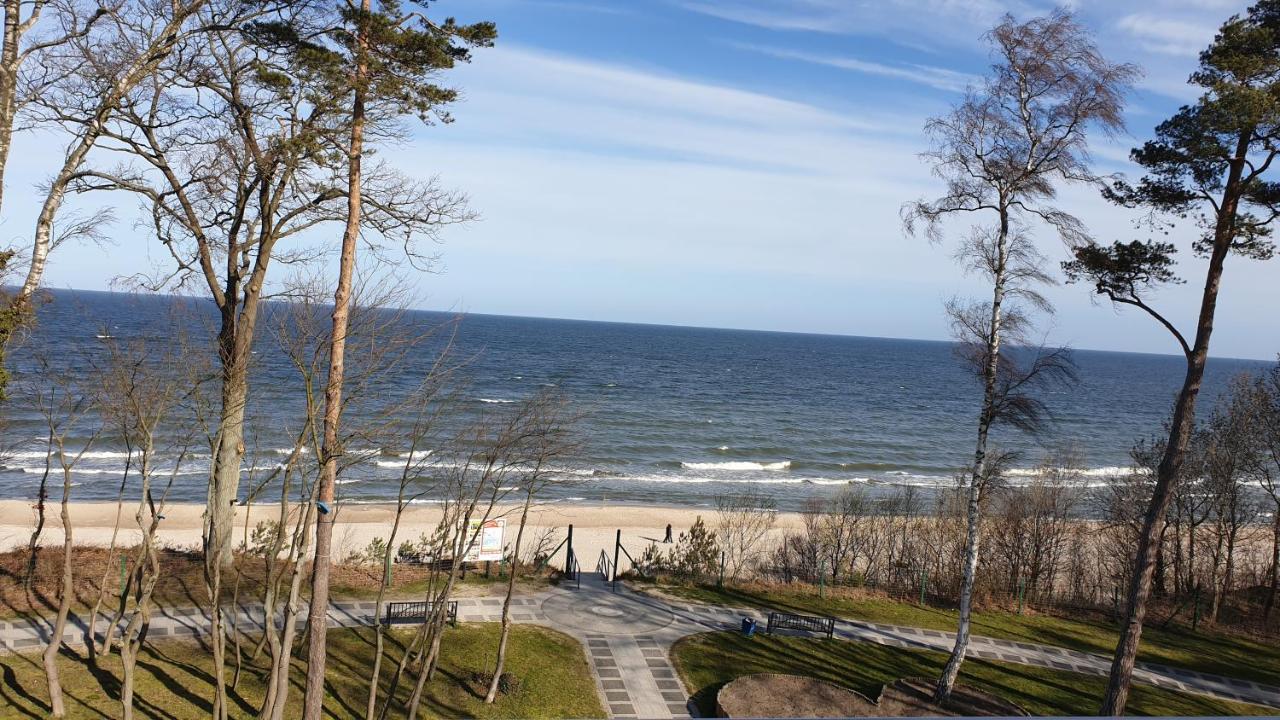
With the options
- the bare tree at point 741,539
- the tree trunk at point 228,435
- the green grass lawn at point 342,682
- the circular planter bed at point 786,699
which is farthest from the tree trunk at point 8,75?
the bare tree at point 741,539

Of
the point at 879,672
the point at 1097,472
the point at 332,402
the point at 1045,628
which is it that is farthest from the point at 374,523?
the point at 1097,472

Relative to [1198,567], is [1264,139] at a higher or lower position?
higher

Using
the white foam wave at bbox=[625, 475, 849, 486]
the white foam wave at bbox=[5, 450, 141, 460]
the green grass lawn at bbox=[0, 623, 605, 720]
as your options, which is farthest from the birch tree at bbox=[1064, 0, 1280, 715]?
the white foam wave at bbox=[5, 450, 141, 460]

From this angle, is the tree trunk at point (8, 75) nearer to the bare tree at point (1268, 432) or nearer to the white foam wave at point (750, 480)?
the bare tree at point (1268, 432)

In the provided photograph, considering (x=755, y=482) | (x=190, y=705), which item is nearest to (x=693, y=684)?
(x=190, y=705)

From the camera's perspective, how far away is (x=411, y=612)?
18.9 metres

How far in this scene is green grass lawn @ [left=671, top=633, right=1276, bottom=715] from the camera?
17203 mm

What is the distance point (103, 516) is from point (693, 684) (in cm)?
2604

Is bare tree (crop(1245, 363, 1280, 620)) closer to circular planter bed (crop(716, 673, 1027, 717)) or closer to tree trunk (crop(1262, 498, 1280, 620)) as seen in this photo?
tree trunk (crop(1262, 498, 1280, 620))

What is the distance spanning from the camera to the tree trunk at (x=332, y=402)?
11.7 metres

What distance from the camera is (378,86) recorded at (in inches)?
459

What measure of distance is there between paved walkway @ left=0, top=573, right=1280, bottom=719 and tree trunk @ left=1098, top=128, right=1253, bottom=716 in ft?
14.9

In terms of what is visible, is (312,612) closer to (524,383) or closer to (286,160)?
(286,160)

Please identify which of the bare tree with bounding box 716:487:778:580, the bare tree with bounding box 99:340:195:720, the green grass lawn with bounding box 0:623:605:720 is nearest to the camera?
the bare tree with bounding box 99:340:195:720
